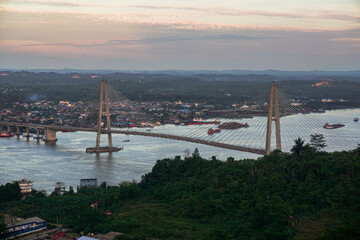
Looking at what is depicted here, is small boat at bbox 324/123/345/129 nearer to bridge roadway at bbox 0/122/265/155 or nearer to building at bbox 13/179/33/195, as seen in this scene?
bridge roadway at bbox 0/122/265/155

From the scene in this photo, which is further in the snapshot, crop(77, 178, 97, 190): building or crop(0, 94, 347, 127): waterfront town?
crop(0, 94, 347, 127): waterfront town

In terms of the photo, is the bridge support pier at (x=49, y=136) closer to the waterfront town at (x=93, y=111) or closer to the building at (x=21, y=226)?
the waterfront town at (x=93, y=111)

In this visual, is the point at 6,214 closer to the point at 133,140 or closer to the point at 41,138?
the point at 133,140

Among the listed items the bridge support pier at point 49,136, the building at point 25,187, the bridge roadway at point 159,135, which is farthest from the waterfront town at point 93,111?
the building at point 25,187

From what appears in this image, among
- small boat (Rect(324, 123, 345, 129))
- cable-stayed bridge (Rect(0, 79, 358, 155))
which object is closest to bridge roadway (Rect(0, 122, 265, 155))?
cable-stayed bridge (Rect(0, 79, 358, 155))

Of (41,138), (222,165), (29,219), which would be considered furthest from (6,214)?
(41,138)

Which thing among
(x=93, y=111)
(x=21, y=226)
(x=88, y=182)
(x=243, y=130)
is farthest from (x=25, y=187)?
(x=93, y=111)
